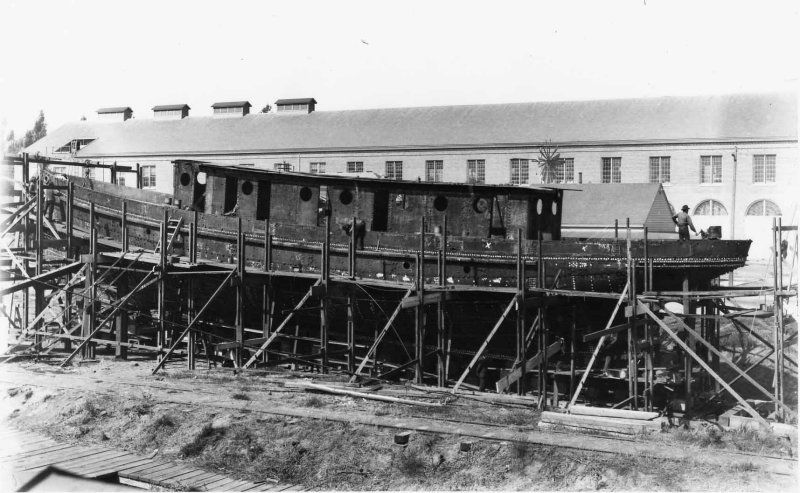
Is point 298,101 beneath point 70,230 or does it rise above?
above

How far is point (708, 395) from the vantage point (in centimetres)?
1672

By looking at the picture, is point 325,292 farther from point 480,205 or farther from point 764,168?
point 764,168

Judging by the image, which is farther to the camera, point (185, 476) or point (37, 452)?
point (37, 452)

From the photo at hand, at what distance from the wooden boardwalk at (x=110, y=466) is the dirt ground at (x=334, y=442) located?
346 millimetres

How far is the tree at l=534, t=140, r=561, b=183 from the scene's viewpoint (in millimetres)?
41688

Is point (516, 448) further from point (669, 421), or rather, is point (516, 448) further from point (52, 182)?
point (52, 182)

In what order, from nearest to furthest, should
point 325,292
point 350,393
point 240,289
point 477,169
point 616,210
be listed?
point 350,393, point 325,292, point 240,289, point 616,210, point 477,169

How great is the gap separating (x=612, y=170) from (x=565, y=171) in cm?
256

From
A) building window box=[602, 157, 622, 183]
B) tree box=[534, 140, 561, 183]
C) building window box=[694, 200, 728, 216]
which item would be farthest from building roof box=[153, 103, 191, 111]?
building window box=[694, 200, 728, 216]

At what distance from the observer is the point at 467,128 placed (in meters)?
44.9

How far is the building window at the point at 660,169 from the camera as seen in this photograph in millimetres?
41531

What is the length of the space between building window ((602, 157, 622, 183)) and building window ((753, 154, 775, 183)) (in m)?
6.80

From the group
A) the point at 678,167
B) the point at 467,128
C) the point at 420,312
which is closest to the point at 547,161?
the point at 467,128

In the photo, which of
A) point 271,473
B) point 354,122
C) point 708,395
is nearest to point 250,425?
point 271,473
